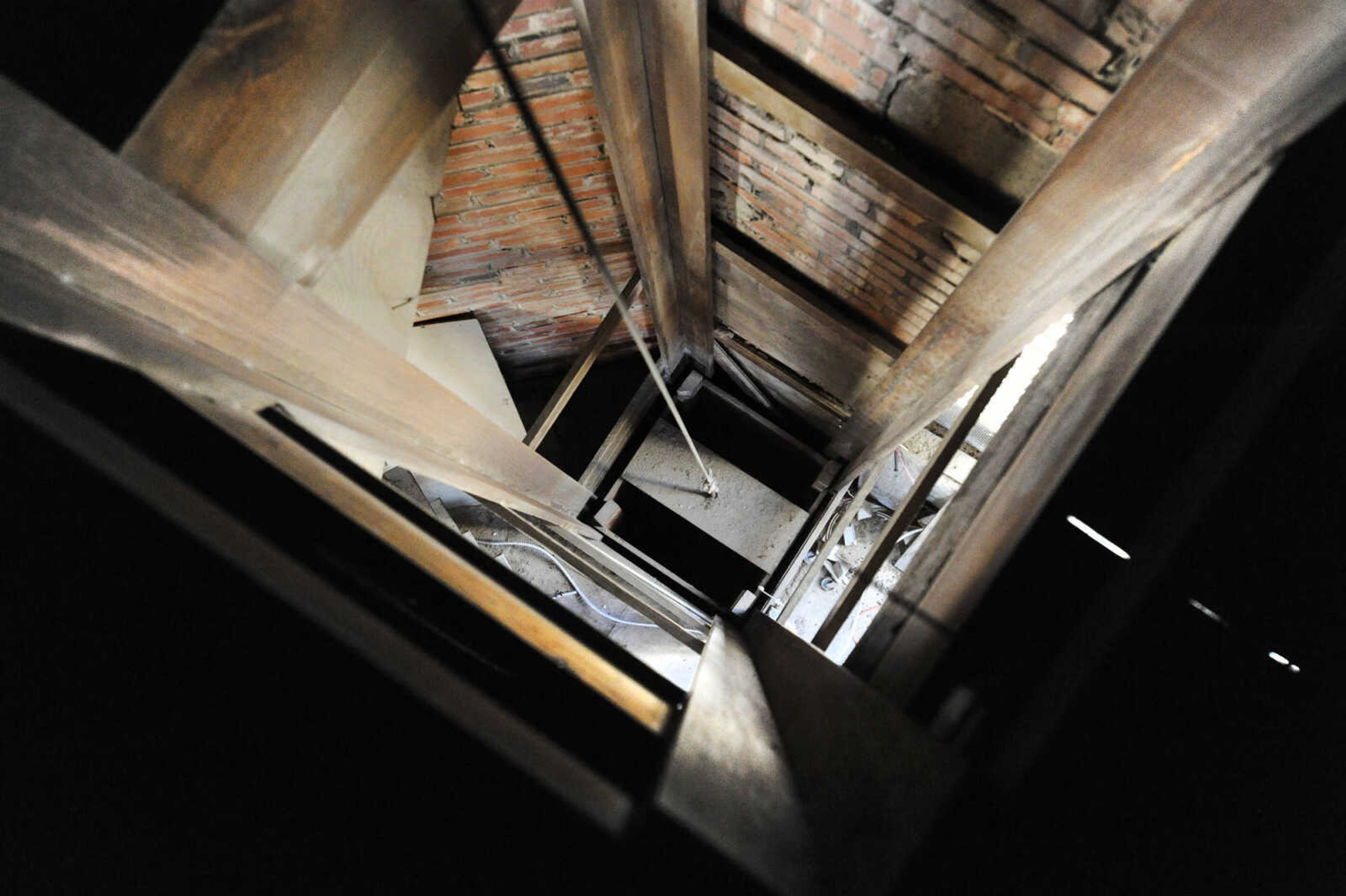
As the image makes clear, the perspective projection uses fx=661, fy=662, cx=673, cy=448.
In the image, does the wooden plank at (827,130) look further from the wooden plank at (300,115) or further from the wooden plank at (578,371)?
the wooden plank at (578,371)

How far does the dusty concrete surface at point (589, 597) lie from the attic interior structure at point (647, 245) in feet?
9.39

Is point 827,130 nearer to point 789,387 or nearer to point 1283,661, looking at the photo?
point 1283,661

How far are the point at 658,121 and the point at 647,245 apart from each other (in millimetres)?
820

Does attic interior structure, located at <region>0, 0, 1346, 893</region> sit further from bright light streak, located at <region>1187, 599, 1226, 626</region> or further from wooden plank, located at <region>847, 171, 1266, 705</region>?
bright light streak, located at <region>1187, 599, 1226, 626</region>

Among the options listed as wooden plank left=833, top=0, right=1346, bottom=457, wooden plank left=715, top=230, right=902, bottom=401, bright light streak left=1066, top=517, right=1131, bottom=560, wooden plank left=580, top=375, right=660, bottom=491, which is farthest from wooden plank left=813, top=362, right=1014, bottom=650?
wooden plank left=580, top=375, right=660, bottom=491

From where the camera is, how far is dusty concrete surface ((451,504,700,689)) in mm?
5613

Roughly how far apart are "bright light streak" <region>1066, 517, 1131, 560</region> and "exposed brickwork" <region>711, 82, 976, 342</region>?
160 centimetres

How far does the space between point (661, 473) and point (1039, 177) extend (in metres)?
3.70

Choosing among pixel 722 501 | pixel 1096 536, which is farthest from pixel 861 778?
pixel 722 501

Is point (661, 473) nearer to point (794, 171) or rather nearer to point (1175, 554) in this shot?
point (794, 171)

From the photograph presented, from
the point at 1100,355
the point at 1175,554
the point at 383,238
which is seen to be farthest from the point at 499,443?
the point at 1175,554

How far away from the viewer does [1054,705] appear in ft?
3.01

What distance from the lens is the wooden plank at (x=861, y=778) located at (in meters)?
0.81

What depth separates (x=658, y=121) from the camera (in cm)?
245
